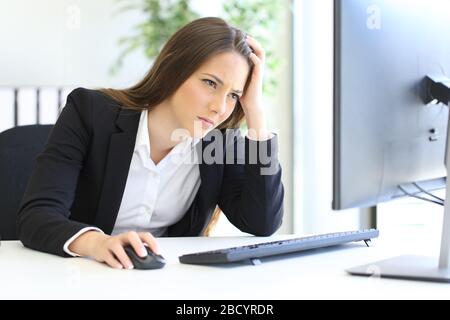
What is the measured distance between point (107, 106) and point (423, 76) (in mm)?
745

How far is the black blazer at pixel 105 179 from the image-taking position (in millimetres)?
1420

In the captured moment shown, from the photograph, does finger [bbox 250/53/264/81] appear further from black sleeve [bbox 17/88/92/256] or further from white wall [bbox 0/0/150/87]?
white wall [bbox 0/0/150/87]

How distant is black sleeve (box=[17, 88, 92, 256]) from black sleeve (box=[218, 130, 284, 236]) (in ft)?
1.21

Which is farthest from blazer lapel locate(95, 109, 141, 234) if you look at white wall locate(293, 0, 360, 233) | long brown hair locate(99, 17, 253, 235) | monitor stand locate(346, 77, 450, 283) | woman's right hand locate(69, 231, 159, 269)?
white wall locate(293, 0, 360, 233)

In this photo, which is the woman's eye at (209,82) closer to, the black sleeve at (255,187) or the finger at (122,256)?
the black sleeve at (255,187)

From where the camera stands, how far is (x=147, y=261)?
1.12 metres

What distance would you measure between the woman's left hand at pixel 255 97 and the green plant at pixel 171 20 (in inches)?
71.4

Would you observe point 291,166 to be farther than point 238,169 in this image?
Yes

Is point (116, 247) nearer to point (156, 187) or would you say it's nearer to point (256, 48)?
point (156, 187)

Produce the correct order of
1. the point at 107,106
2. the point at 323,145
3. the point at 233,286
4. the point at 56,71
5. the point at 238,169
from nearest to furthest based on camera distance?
the point at 233,286 → the point at 107,106 → the point at 238,169 → the point at 56,71 → the point at 323,145

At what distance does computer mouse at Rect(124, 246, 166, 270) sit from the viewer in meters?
1.12

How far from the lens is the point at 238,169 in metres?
1.70

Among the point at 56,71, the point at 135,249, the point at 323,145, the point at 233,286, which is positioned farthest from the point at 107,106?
the point at 323,145

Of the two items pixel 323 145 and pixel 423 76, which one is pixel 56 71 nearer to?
pixel 323 145
